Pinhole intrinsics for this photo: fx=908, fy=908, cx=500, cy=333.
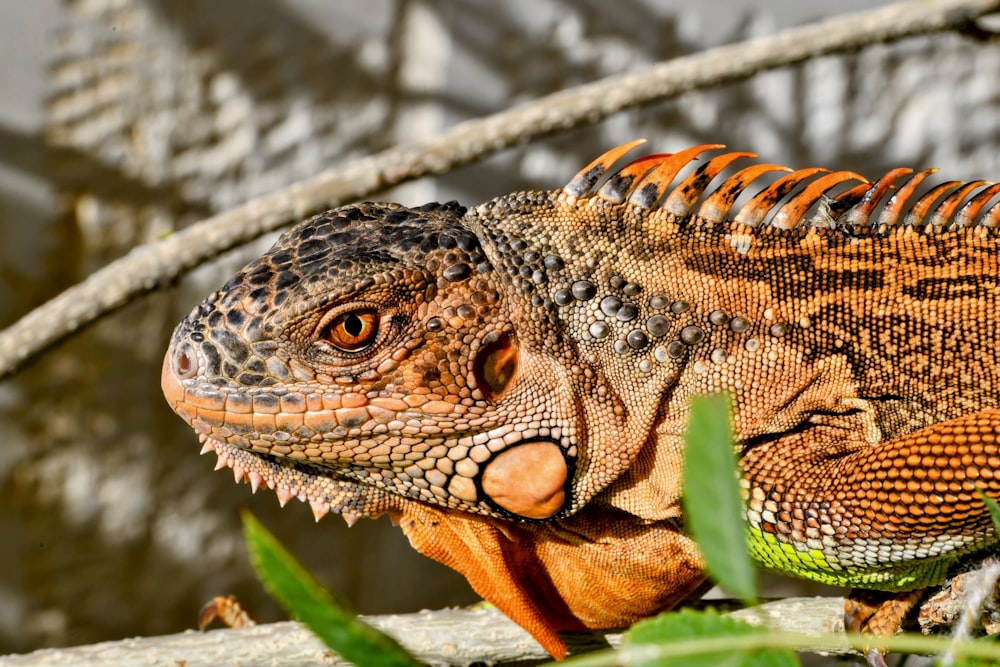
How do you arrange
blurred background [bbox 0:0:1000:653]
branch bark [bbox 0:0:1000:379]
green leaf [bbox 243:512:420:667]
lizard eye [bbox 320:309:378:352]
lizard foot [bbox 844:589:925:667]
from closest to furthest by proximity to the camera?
green leaf [bbox 243:512:420:667] < lizard eye [bbox 320:309:378:352] < lizard foot [bbox 844:589:925:667] < branch bark [bbox 0:0:1000:379] < blurred background [bbox 0:0:1000:653]

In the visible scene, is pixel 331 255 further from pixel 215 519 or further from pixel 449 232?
pixel 215 519

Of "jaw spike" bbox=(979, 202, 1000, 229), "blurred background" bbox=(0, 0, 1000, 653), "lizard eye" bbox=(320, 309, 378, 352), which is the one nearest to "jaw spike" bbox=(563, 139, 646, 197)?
"lizard eye" bbox=(320, 309, 378, 352)

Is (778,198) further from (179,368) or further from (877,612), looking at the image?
(179,368)

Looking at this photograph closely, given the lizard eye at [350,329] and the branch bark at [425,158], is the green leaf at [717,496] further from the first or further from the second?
the branch bark at [425,158]

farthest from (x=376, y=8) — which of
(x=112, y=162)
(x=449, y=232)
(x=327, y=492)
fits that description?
(x=327, y=492)

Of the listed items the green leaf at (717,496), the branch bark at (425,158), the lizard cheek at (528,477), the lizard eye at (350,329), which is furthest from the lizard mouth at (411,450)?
the green leaf at (717,496)

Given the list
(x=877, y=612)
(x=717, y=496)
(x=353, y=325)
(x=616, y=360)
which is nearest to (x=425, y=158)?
(x=353, y=325)

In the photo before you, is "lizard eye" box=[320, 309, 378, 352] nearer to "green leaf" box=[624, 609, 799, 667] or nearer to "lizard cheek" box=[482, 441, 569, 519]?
"lizard cheek" box=[482, 441, 569, 519]
